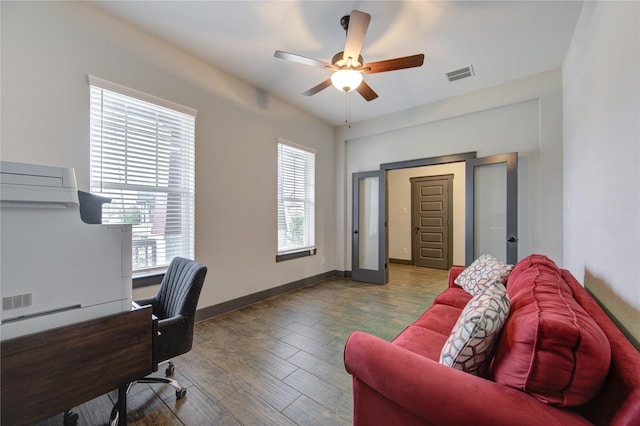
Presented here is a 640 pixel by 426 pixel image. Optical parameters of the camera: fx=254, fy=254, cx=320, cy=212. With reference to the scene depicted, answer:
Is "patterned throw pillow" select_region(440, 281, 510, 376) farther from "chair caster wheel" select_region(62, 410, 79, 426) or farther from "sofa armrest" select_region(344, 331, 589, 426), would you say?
"chair caster wheel" select_region(62, 410, 79, 426)

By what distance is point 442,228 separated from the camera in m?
5.81

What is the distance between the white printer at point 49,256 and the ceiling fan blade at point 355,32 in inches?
75.9

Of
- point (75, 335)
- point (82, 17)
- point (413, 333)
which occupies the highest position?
point (82, 17)

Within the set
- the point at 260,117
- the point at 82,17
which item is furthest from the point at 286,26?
the point at 82,17

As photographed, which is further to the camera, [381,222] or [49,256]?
[381,222]

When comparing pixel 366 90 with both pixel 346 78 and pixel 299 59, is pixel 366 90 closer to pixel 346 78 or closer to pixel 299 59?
pixel 346 78

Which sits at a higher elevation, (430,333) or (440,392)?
(440,392)

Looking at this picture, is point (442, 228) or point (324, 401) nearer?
point (324, 401)

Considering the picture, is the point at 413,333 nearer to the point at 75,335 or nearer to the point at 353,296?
the point at 75,335

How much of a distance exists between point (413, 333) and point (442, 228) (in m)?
4.75

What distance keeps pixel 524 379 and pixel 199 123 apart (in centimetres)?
330

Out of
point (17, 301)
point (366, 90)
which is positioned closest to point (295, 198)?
point (366, 90)

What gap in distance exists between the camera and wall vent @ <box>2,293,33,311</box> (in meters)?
0.98

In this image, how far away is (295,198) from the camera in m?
4.18
